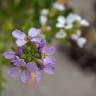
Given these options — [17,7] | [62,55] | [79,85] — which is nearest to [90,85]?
[79,85]

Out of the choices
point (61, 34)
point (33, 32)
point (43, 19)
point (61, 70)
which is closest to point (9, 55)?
point (33, 32)

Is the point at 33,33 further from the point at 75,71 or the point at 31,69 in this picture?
the point at 75,71

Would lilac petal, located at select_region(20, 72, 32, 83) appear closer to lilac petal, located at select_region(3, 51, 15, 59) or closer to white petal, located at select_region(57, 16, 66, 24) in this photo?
lilac petal, located at select_region(3, 51, 15, 59)

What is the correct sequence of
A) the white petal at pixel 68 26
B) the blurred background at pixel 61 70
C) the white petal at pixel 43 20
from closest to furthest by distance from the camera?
the white petal at pixel 68 26, the white petal at pixel 43 20, the blurred background at pixel 61 70

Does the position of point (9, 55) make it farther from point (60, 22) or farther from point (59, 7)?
point (59, 7)

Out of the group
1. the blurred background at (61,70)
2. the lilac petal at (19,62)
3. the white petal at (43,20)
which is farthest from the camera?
the blurred background at (61,70)

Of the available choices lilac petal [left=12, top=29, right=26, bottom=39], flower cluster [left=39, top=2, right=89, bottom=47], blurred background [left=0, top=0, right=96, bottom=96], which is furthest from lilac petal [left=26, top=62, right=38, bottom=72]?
blurred background [left=0, top=0, right=96, bottom=96]

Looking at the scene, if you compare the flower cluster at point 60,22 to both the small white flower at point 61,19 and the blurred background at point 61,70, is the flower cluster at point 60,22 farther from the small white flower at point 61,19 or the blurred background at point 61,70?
the blurred background at point 61,70

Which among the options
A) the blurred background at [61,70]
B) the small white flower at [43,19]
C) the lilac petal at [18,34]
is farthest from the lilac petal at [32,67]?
the blurred background at [61,70]
